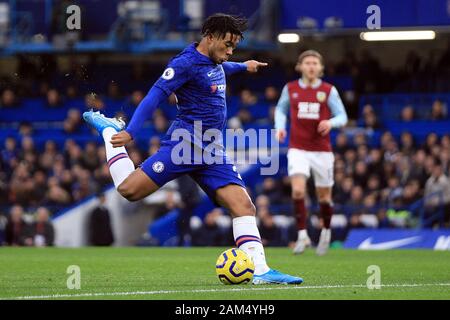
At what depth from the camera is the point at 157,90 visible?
9.58 metres

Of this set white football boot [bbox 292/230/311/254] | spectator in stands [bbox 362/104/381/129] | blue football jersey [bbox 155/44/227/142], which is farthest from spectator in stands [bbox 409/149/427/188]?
blue football jersey [bbox 155/44/227/142]

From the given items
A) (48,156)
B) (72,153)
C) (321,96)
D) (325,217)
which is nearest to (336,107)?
(321,96)

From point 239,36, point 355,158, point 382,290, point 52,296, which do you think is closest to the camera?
point 52,296

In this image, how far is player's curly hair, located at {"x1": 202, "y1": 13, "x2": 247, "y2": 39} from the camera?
32.1ft

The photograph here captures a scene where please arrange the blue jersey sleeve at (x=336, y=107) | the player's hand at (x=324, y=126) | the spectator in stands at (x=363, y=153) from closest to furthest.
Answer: the player's hand at (x=324, y=126) → the blue jersey sleeve at (x=336, y=107) → the spectator in stands at (x=363, y=153)

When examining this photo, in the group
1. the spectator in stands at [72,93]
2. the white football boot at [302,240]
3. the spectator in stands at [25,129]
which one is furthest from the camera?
the spectator in stands at [72,93]

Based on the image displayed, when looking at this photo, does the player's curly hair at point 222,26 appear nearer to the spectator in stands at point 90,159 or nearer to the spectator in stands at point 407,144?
the spectator in stands at point 407,144

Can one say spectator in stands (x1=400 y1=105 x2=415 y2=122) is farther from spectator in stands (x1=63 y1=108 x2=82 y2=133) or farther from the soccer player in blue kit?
the soccer player in blue kit

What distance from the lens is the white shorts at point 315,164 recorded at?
1575 cm

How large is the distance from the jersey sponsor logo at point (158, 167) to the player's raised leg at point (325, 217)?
6.14 meters

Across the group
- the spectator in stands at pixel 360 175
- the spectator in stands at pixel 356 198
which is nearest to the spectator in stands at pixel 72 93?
the spectator in stands at pixel 360 175

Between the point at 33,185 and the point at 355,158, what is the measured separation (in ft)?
24.9
